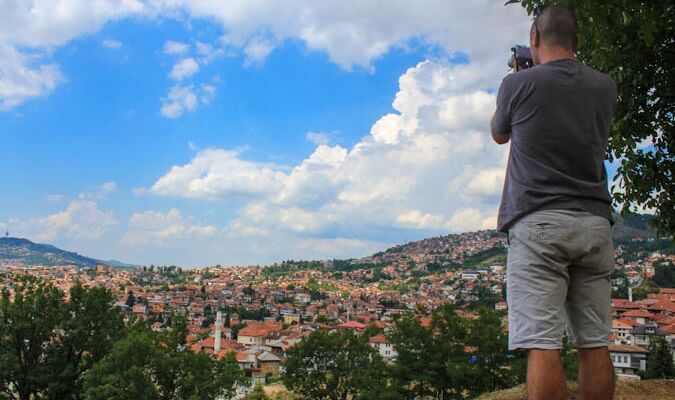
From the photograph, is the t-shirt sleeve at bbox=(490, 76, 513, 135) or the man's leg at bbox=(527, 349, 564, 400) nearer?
the man's leg at bbox=(527, 349, 564, 400)

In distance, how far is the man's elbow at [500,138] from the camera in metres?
→ 2.05

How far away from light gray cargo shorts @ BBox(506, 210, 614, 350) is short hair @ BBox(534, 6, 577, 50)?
638 millimetres

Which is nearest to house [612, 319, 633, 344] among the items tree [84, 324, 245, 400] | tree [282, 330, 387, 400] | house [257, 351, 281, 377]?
house [257, 351, 281, 377]

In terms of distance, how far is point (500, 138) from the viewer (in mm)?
2070

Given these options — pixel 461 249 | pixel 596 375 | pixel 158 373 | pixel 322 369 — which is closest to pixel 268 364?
pixel 322 369

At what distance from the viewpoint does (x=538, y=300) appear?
1.77 m

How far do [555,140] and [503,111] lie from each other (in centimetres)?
21

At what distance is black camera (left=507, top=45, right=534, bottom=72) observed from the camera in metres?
2.15

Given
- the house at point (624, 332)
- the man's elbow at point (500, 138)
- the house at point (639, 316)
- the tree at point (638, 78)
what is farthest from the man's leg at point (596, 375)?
the house at point (639, 316)

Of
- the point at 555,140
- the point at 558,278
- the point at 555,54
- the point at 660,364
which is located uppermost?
the point at 555,54

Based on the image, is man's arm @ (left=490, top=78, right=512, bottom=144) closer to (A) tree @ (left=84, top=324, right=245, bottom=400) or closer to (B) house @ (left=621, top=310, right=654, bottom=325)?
(A) tree @ (left=84, top=324, right=245, bottom=400)

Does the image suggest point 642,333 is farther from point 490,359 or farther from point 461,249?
point 461,249

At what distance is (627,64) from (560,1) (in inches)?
83.2

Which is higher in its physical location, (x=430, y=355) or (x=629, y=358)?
(x=430, y=355)
